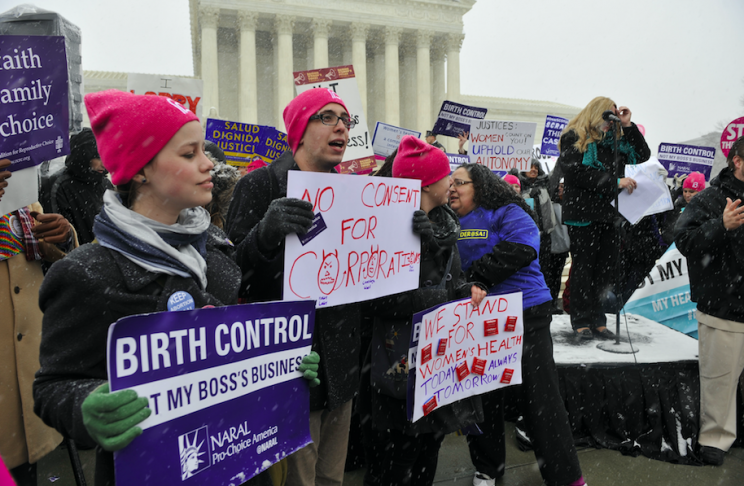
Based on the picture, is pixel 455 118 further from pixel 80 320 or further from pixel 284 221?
pixel 80 320

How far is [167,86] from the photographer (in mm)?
5961

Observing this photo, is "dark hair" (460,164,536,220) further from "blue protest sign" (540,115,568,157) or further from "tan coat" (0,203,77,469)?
"blue protest sign" (540,115,568,157)

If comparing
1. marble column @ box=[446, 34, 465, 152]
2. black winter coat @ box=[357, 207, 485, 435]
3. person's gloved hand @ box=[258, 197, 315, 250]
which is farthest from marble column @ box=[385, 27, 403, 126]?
person's gloved hand @ box=[258, 197, 315, 250]

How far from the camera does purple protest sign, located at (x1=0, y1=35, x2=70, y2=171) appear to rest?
2.34 m

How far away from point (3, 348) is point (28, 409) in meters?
0.31

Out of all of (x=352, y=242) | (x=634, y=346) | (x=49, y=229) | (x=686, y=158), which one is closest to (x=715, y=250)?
(x=634, y=346)

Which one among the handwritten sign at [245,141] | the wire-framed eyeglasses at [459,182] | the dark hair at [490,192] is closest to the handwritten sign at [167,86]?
the handwritten sign at [245,141]

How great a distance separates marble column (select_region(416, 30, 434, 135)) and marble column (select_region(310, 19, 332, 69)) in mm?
7359

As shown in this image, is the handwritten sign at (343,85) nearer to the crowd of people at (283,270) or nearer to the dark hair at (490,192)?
the crowd of people at (283,270)

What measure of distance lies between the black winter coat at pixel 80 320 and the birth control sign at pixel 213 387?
0.43ft

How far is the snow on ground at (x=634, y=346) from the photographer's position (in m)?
3.88

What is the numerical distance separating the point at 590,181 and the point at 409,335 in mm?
2875

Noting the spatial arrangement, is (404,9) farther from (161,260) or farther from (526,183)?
(161,260)

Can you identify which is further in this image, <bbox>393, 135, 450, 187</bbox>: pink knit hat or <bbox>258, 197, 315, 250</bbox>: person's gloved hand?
<bbox>393, 135, 450, 187</bbox>: pink knit hat
